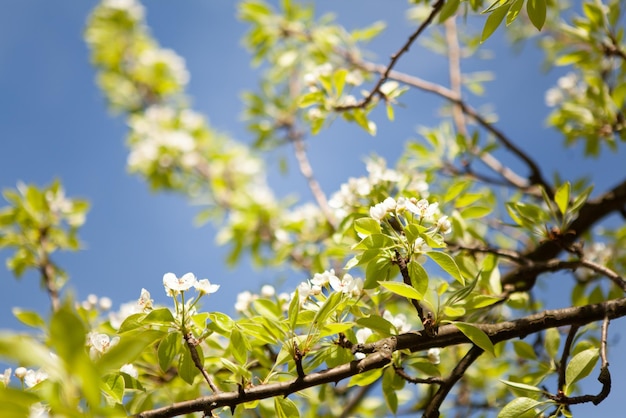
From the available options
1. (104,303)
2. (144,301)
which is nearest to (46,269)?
(104,303)

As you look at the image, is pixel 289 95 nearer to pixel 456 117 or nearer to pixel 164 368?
pixel 456 117

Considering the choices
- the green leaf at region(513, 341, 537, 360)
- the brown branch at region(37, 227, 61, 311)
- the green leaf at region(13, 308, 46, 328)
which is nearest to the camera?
the green leaf at region(513, 341, 537, 360)

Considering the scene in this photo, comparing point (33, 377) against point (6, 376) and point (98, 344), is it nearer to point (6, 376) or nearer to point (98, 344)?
point (6, 376)

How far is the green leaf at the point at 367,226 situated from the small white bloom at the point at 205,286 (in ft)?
1.05

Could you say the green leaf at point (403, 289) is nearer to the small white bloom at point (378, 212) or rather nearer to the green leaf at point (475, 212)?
the small white bloom at point (378, 212)

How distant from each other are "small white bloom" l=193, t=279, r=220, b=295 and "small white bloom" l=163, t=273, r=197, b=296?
0.01 meters

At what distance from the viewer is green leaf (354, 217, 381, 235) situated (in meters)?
1.08

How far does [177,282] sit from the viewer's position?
1.06 m

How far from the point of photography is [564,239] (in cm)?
146

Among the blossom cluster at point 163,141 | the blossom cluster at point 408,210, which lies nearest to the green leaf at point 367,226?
the blossom cluster at point 408,210

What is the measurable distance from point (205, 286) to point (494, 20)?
0.82 metres

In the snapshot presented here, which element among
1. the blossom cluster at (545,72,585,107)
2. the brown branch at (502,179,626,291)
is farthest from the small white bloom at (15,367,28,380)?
the blossom cluster at (545,72,585,107)

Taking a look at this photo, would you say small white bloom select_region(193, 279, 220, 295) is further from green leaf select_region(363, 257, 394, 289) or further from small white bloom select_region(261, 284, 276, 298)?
small white bloom select_region(261, 284, 276, 298)

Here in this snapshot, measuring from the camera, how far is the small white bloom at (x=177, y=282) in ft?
3.45
